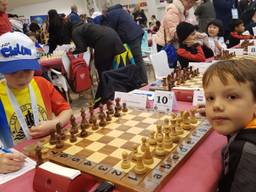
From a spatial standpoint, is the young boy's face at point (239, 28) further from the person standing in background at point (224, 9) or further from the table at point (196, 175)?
the table at point (196, 175)

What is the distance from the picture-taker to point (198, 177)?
982mm

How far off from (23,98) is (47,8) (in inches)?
463

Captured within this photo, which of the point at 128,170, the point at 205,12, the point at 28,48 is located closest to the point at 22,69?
the point at 28,48

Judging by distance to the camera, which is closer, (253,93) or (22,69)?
(253,93)

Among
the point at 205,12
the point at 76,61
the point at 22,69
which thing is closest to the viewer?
the point at 22,69

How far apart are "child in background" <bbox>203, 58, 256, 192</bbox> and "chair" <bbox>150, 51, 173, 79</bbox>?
223 centimetres

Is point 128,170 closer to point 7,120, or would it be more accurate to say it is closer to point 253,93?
point 253,93

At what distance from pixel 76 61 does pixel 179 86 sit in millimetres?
2830

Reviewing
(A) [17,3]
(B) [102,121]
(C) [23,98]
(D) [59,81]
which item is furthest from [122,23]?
(A) [17,3]

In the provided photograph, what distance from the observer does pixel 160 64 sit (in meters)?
3.44

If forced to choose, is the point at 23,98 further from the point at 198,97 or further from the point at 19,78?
the point at 198,97

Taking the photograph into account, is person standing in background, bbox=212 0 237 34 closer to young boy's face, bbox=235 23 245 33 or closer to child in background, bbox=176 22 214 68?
young boy's face, bbox=235 23 245 33

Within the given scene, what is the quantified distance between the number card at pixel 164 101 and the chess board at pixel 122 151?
57 millimetres

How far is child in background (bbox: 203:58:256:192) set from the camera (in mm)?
918
